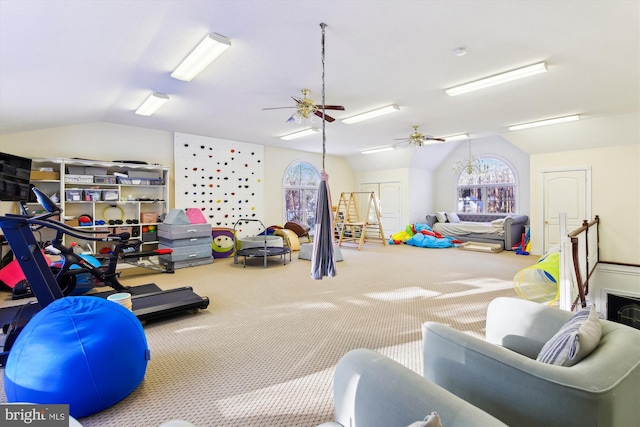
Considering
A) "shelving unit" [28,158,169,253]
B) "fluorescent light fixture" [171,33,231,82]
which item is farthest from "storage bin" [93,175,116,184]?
"fluorescent light fixture" [171,33,231,82]

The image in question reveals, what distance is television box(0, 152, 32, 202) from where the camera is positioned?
3311 millimetres

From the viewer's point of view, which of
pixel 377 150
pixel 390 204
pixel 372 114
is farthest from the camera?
pixel 390 204

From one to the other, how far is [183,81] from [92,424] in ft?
12.0

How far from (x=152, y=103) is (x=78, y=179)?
2.18 metres

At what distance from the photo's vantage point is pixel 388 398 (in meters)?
1.15

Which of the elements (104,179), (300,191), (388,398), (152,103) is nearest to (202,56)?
(152,103)

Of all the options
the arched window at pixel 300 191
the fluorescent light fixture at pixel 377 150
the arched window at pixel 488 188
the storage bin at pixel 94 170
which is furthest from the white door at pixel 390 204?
the storage bin at pixel 94 170

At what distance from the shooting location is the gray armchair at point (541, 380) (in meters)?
1.07

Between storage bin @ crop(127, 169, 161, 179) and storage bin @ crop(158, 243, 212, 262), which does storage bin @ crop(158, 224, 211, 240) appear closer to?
storage bin @ crop(158, 243, 212, 262)

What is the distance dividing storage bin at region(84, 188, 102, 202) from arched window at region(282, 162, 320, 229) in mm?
4550

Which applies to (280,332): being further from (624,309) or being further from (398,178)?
(398,178)

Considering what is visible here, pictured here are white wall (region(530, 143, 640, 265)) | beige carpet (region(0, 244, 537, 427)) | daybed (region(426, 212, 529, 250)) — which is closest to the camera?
beige carpet (region(0, 244, 537, 427))

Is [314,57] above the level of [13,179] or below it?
above

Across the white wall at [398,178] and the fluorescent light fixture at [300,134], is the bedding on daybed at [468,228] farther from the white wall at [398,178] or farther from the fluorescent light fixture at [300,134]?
the fluorescent light fixture at [300,134]
